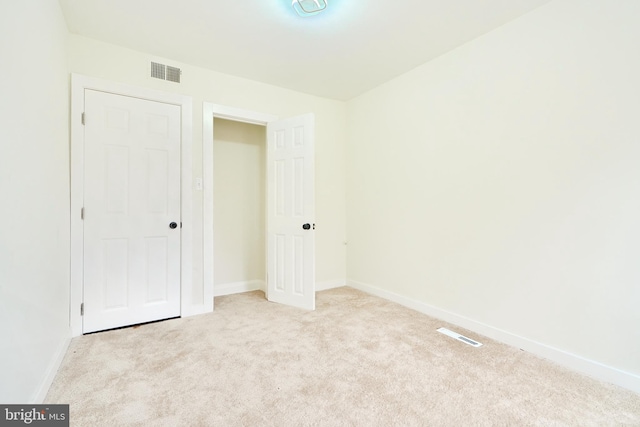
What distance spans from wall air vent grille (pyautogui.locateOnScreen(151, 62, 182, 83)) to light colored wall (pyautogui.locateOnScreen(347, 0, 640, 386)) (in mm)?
2395

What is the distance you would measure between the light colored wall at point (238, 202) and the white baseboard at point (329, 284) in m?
0.80

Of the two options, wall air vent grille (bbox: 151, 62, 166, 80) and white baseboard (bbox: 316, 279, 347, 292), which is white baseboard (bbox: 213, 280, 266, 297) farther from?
wall air vent grille (bbox: 151, 62, 166, 80)

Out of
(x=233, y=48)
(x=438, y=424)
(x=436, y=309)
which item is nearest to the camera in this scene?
(x=438, y=424)

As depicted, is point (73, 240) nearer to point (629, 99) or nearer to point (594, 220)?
point (594, 220)

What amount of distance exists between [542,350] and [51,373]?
3.37 meters

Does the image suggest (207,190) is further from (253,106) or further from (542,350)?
(542,350)

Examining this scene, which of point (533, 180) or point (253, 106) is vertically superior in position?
point (253, 106)

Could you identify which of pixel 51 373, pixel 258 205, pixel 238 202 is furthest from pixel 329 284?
pixel 51 373

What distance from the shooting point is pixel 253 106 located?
10.9ft

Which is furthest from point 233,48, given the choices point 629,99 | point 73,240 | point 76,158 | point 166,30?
point 629,99

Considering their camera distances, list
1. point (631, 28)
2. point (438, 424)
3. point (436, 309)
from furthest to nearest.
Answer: point (436, 309) → point (631, 28) → point (438, 424)

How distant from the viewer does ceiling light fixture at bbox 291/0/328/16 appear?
200 centimetres

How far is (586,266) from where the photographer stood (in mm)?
1920

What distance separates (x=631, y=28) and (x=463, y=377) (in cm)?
243
